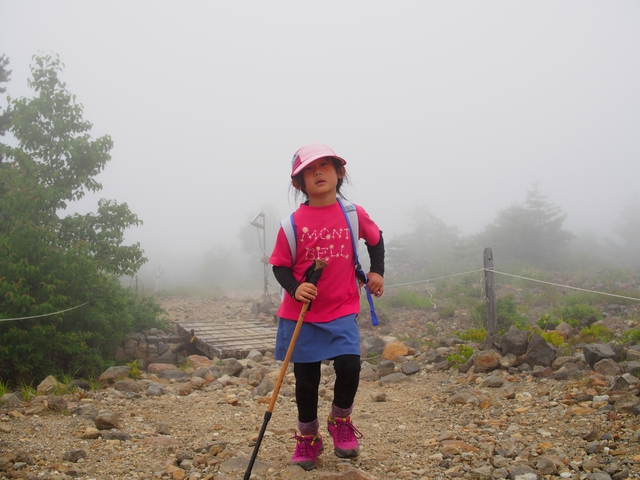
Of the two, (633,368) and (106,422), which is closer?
(106,422)

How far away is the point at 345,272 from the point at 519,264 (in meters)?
19.3

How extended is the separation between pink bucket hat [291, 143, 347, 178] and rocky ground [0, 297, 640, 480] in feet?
5.65

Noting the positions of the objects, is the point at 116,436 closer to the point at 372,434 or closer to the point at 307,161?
the point at 372,434

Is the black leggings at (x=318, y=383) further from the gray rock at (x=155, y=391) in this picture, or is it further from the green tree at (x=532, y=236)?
the green tree at (x=532, y=236)

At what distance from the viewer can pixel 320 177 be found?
10.4 feet

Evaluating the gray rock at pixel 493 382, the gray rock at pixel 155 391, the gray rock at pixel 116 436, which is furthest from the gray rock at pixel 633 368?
the gray rock at pixel 155 391

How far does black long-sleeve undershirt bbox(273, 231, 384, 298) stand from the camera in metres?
3.04

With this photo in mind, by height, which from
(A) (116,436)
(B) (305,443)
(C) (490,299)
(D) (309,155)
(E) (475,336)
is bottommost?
(A) (116,436)

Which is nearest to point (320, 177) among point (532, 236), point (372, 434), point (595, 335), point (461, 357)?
point (372, 434)

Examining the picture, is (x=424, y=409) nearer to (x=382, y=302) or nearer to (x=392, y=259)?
(x=382, y=302)

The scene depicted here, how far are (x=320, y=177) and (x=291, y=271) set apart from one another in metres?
0.60

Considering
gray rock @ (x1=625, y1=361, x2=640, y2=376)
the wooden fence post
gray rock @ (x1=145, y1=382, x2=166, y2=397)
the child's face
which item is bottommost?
gray rock @ (x1=145, y1=382, x2=166, y2=397)

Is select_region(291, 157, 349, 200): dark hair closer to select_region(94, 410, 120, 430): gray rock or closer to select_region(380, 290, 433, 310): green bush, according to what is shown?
select_region(94, 410, 120, 430): gray rock

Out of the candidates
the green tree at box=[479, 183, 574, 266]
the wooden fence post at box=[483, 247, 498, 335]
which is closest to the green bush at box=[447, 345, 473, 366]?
the wooden fence post at box=[483, 247, 498, 335]
